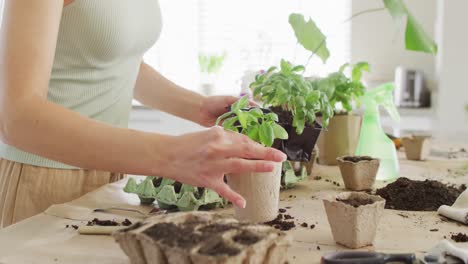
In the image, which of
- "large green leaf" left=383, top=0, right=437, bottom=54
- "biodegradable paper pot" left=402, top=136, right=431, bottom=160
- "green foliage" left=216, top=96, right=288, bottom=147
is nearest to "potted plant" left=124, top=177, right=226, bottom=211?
"green foliage" left=216, top=96, right=288, bottom=147

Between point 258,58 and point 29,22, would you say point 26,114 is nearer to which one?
point 29,22

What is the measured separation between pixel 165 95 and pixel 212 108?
0.20 m

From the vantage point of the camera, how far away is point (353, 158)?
5.06ft

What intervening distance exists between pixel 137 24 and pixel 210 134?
53 cm

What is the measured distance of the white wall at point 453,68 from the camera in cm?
361

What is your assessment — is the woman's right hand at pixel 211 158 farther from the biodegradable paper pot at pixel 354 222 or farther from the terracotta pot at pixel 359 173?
the terracotta pot at pixel 359 173

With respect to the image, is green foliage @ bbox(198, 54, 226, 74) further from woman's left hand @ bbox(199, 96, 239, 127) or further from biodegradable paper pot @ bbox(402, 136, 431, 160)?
woman's left hand @ bbox(199, 96, 239, 127)

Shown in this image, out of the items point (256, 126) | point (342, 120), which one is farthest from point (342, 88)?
point (256, 126)

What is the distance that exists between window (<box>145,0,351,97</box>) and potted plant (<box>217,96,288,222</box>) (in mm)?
2980

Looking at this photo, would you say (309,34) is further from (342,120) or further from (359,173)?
(359,173)

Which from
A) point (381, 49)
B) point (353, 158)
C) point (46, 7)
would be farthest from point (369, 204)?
point (381, 49)

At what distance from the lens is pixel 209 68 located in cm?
417

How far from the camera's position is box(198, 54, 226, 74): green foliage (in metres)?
4.16

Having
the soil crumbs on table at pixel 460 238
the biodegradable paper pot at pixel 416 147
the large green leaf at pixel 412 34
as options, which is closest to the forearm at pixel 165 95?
the large green leaf at pixel 412 34
